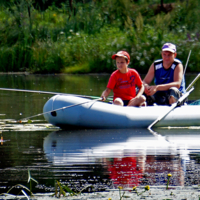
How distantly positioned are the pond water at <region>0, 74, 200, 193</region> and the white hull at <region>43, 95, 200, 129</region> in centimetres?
11

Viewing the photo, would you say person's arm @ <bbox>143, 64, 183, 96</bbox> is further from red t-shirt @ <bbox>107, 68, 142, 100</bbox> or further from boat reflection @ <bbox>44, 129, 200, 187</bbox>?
boat reflection @ <bbox>44, 129, 200, 187</bbox>

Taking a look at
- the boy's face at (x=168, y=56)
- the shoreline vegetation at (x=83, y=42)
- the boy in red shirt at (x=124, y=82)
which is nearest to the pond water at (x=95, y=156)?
the boy in red shirt at (x=124, y=82)

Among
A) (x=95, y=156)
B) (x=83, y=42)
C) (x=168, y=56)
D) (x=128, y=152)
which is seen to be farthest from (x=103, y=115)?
(x=83, y=42)

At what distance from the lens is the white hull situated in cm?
689

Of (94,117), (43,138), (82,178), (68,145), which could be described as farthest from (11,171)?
(94,117)

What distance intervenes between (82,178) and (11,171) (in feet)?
2.10

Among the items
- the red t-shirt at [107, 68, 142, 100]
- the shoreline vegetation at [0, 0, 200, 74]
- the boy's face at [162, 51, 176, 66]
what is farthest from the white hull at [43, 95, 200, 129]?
the shoreline vegetation at [0, 0, 200, 74]

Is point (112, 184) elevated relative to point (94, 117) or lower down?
lower down

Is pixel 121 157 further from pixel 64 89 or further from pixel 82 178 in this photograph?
pixel 64 89

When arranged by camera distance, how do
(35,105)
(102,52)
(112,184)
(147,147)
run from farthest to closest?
(102,52)
(35,105)
(147,147)
(112,184)

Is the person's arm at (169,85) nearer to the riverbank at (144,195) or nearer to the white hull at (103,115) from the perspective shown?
the white hull at (103,115)

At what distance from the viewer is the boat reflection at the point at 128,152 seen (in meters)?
4.25

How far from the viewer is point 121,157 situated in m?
5.01

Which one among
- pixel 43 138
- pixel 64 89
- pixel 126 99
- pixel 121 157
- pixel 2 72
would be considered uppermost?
pixel 2 72
